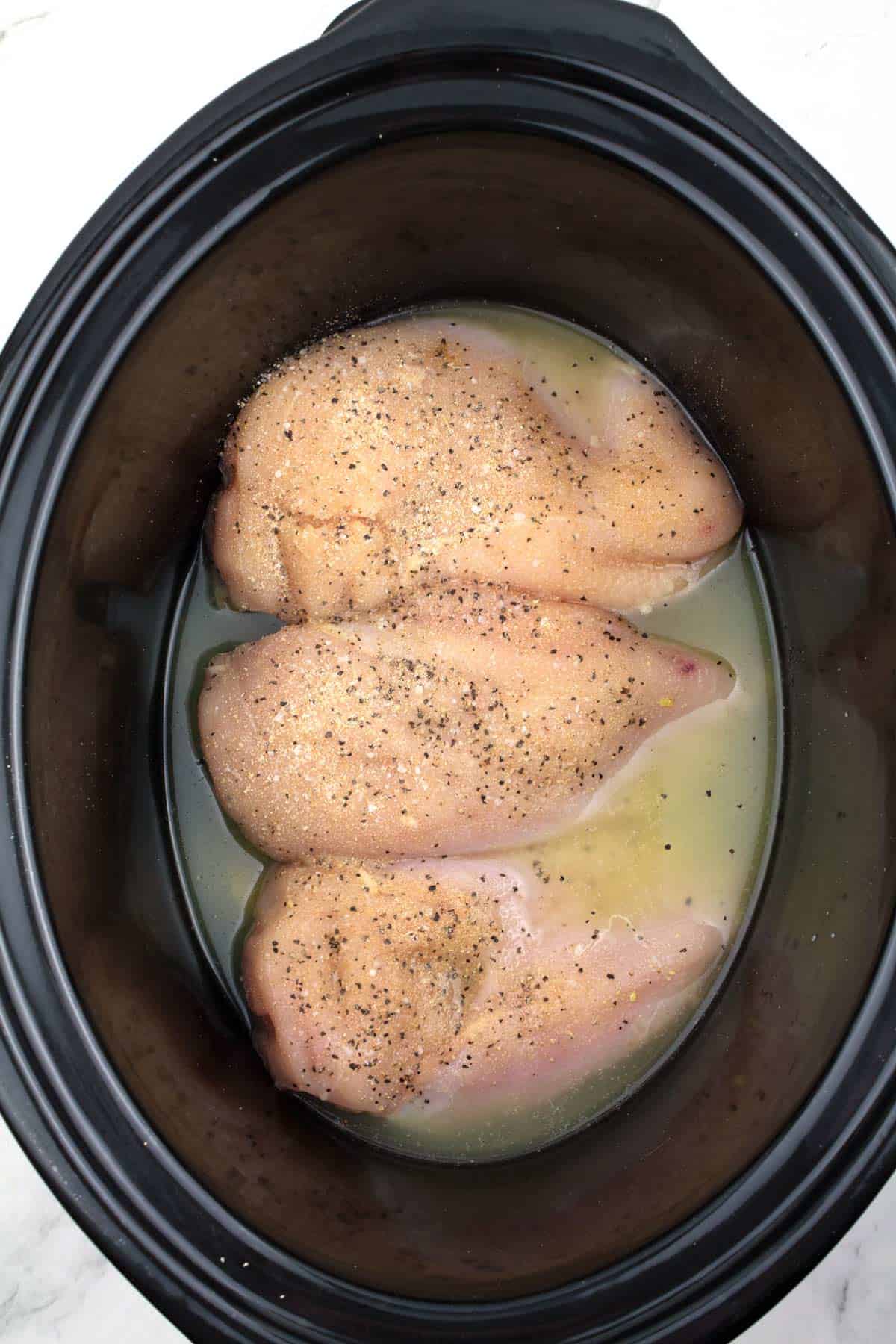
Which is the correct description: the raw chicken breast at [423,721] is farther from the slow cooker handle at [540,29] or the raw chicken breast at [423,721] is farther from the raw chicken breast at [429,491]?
the slow cooker handle at [540,29]

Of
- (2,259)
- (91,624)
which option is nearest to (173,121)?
(2,259)

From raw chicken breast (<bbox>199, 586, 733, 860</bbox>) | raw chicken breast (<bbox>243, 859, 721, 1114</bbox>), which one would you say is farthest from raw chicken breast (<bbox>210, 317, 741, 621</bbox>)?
raw chicken breast (<bbox>243, 859, 721, 1114</bbox>)

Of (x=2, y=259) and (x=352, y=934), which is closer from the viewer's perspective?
(x=352, y=934)

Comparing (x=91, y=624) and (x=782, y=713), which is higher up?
(x=91, y=624)

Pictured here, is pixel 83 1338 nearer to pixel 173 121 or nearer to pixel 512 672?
pixel 512 672

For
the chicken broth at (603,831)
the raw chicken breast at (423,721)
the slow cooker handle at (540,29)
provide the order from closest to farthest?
the slow cooker handle at (540,29), the raw chicken breast at (423,721), the chicken broth at (603,831)

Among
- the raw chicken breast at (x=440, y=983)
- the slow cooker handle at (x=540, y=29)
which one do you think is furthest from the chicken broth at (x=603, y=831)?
the slow cooker handle at (x=540, y=29)

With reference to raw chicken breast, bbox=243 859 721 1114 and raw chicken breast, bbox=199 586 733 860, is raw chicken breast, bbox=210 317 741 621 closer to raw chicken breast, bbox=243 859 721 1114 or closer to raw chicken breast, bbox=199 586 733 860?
raw chicken breast, bbox=199 586 733 860

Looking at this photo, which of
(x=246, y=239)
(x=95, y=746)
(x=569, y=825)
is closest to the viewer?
(x=246, y=239)
